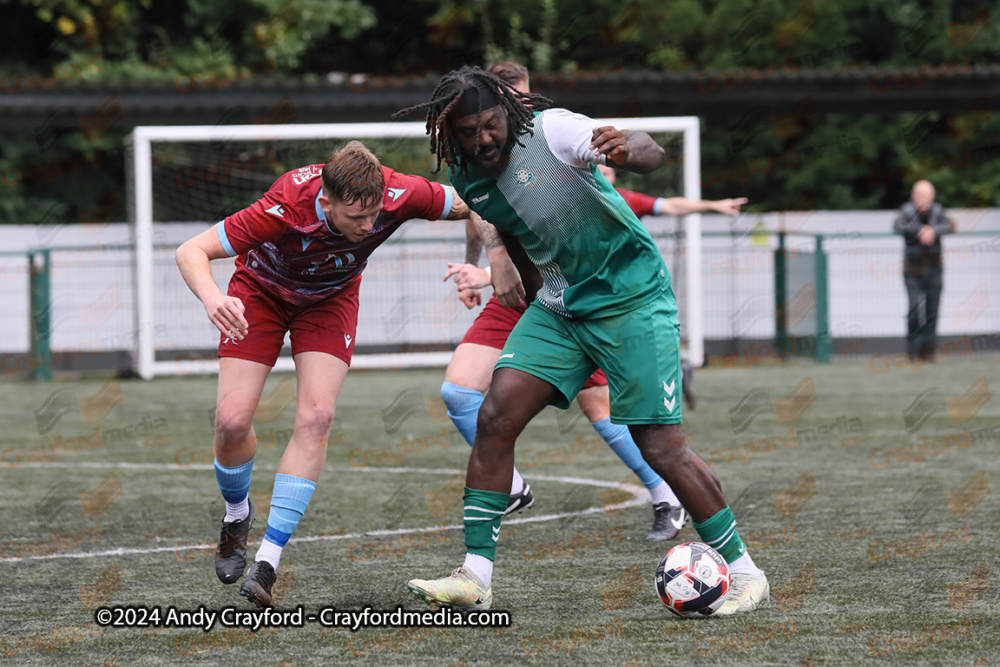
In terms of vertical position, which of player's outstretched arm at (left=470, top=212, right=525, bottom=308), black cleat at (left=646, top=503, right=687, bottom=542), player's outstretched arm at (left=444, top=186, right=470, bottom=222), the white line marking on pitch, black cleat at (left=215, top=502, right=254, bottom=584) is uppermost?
player's outstretched arm at (left=444, top=186, right=470, bottom=222)

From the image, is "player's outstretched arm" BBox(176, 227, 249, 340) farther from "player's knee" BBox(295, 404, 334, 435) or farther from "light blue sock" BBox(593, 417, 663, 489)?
"light blue sock" BBox(593, 417, 663, 489)

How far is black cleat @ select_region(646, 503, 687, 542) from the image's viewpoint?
5758 mm

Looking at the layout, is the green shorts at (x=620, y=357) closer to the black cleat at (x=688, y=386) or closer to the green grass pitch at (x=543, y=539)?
the green grass pitch at (x=543, y=539)

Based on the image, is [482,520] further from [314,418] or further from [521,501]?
[521,501]

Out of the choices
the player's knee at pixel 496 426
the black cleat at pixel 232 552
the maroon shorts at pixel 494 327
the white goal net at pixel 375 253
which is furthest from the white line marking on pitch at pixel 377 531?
the white goal net at pixel 375 253

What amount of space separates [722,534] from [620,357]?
0.67 metres

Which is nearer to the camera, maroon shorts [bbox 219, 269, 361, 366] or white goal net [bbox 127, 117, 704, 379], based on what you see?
maroon shorts [bbox 219, 269, 361, 366]

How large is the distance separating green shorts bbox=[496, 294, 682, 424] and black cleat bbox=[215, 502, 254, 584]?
1301 millimetres

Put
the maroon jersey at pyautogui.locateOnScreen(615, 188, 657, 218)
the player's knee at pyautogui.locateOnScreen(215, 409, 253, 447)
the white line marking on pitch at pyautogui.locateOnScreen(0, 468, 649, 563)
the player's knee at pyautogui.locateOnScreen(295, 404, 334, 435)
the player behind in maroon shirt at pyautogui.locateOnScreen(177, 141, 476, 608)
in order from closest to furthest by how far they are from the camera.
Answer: the player behind in maroon shirt at pyautogui.locateOnScreen(177, 141, 476, 608) < the player's knee at pyautogui.locateOnScreen(295, 404, 334, 435) < the player's knee at pyautogui.locateOnScreen(215, 409, 253, 447) < the white line marking on pitch at pyautogui.locateOnScreen(0, 468, 649, 563) < the maroon jersey at pyautogui.locateOnScreen(615, 188, 657, 218)

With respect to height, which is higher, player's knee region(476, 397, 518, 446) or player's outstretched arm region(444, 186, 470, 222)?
player's outstretched arm region(444, 186, 470, 222)

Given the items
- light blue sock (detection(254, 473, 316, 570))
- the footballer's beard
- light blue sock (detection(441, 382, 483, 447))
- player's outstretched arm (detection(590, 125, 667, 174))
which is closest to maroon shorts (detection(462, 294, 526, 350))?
light blue sock (detection(441, 382, 483, 447))

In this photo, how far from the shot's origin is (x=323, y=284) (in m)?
5.05

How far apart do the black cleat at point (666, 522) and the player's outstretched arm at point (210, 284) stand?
2212mm

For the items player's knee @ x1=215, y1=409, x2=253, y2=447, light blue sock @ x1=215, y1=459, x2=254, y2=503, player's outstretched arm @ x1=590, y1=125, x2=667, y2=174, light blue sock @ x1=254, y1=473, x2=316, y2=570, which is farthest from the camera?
light blue sock @ x1=215, y1=459, x2=254, y2=503
